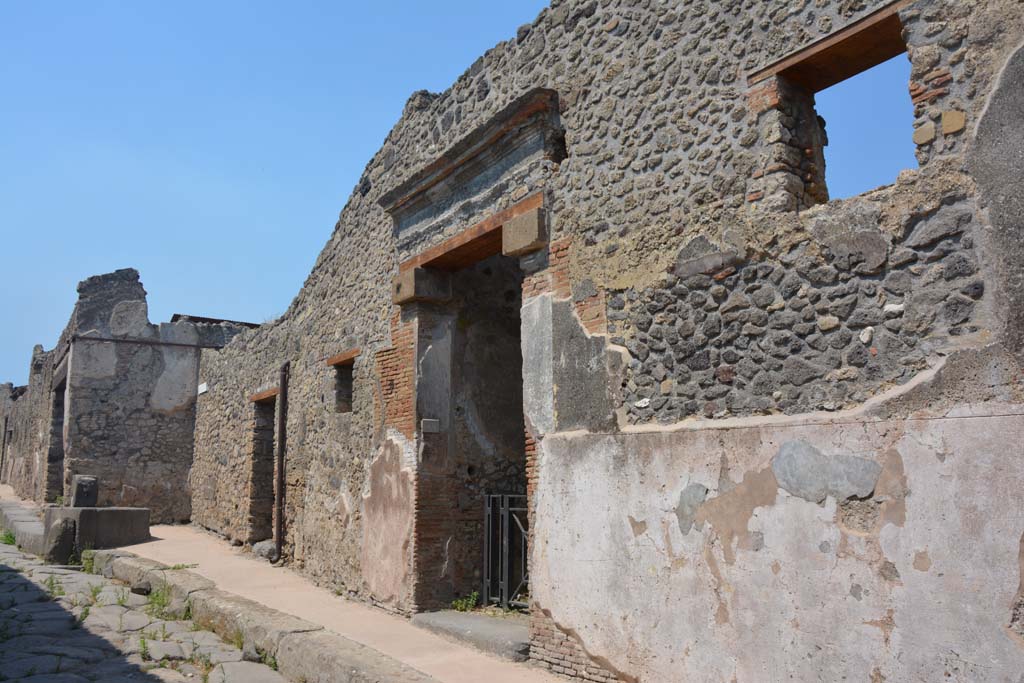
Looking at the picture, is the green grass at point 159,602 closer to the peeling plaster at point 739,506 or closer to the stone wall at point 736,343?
the stone wall at point 736,343

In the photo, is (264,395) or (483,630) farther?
(264,395)

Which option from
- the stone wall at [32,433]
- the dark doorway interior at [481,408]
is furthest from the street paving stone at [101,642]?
the stone wall at [32,433]

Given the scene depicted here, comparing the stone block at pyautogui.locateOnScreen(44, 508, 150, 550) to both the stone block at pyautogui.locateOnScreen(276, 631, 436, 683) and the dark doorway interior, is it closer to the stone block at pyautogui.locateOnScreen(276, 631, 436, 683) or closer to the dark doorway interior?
the dark doorway interior

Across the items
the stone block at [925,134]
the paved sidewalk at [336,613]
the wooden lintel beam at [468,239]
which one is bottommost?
the paved sidewalk at [336,613]

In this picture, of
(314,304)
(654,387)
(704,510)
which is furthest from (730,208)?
(314,304)

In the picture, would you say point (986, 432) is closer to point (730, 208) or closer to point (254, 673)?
point (730, 208)

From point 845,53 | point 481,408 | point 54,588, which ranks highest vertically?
point 845,53

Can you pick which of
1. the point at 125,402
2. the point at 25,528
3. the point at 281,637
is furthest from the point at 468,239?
the point at 125,402

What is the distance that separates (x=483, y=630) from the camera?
5.64 meters

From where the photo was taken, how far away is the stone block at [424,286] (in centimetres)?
684

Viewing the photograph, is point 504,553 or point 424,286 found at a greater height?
point 424,286

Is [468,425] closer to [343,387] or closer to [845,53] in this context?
[343,387]

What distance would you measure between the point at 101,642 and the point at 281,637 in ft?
5.29

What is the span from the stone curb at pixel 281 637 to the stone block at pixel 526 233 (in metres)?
2.67
